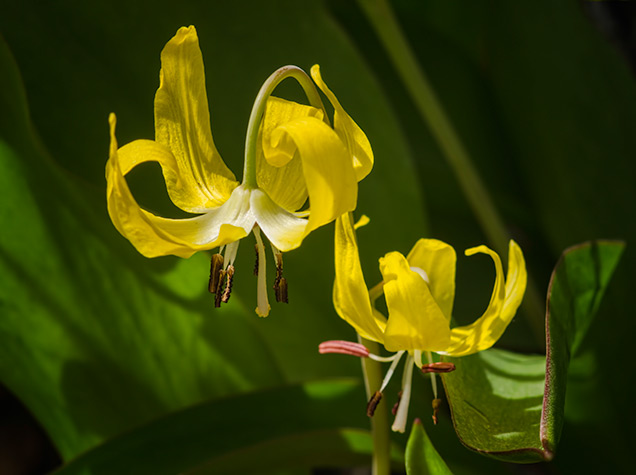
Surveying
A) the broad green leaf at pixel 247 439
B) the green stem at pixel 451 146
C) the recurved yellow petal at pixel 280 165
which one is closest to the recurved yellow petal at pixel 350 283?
the recurved yellow petal at pixel 280 165

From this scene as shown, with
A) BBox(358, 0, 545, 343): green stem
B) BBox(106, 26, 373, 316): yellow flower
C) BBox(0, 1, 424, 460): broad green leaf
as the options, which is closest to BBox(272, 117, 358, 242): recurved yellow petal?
BBox(106, 26, 373, 316): yellow flower

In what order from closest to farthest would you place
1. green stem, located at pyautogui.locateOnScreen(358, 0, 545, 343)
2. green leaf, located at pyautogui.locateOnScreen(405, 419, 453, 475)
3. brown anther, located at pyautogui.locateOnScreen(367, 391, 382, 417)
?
green leaf, located at pyautogui.locateOnScreen(405, 419, 453, 475) < brown anther, located at pyautogui.locateOnScreen(367, 391, 382, 417) < green stem, located at pyautogui.locateOnScreen(358, 0, 545, 343)

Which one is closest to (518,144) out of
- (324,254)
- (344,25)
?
(344,25)

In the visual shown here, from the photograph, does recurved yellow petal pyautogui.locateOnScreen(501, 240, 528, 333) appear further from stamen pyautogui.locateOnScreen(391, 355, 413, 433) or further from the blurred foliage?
the blurred foliage

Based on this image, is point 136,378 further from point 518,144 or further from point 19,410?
point 518,144

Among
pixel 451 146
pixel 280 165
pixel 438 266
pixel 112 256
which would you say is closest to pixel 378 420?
pixel 438 266

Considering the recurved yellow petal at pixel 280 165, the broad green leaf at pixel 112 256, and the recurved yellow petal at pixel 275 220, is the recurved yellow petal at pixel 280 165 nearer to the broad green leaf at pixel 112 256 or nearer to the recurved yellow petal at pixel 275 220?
the recurved yellow petal at pixel 275 220
